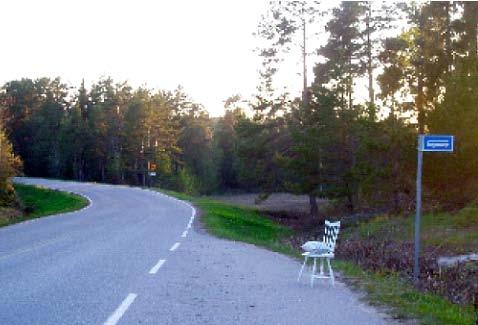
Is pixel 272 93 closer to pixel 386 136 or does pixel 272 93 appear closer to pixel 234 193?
pixel 386 136

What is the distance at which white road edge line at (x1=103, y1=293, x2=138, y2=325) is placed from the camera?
7902mm

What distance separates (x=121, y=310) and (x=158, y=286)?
225 centimetres

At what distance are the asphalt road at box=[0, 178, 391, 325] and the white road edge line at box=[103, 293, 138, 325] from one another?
1 cm

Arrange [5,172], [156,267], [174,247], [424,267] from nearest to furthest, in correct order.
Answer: [156,267] → [424,267] → [174,247] → [5,172]

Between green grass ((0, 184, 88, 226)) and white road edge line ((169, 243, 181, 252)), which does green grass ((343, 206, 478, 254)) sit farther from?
green grass ((0, 184, 88, 226))

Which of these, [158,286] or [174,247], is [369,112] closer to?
[174,247]

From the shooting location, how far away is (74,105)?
101 m

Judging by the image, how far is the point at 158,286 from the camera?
1084 centimetres

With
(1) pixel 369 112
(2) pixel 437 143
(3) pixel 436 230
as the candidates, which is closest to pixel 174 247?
(2) pixel 437 143

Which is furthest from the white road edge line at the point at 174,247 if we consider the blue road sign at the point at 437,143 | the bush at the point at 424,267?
the blue road sign at the point at 437,143

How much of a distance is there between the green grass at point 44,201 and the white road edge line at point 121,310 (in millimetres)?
32550

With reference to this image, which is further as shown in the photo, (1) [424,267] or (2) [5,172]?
(2) [5,172]

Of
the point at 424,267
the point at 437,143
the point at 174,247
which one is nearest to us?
the point at 437,143

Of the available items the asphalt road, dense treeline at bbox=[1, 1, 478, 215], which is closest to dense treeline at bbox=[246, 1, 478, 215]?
dense treeline at bbox=[1, 1, 478, 215]
